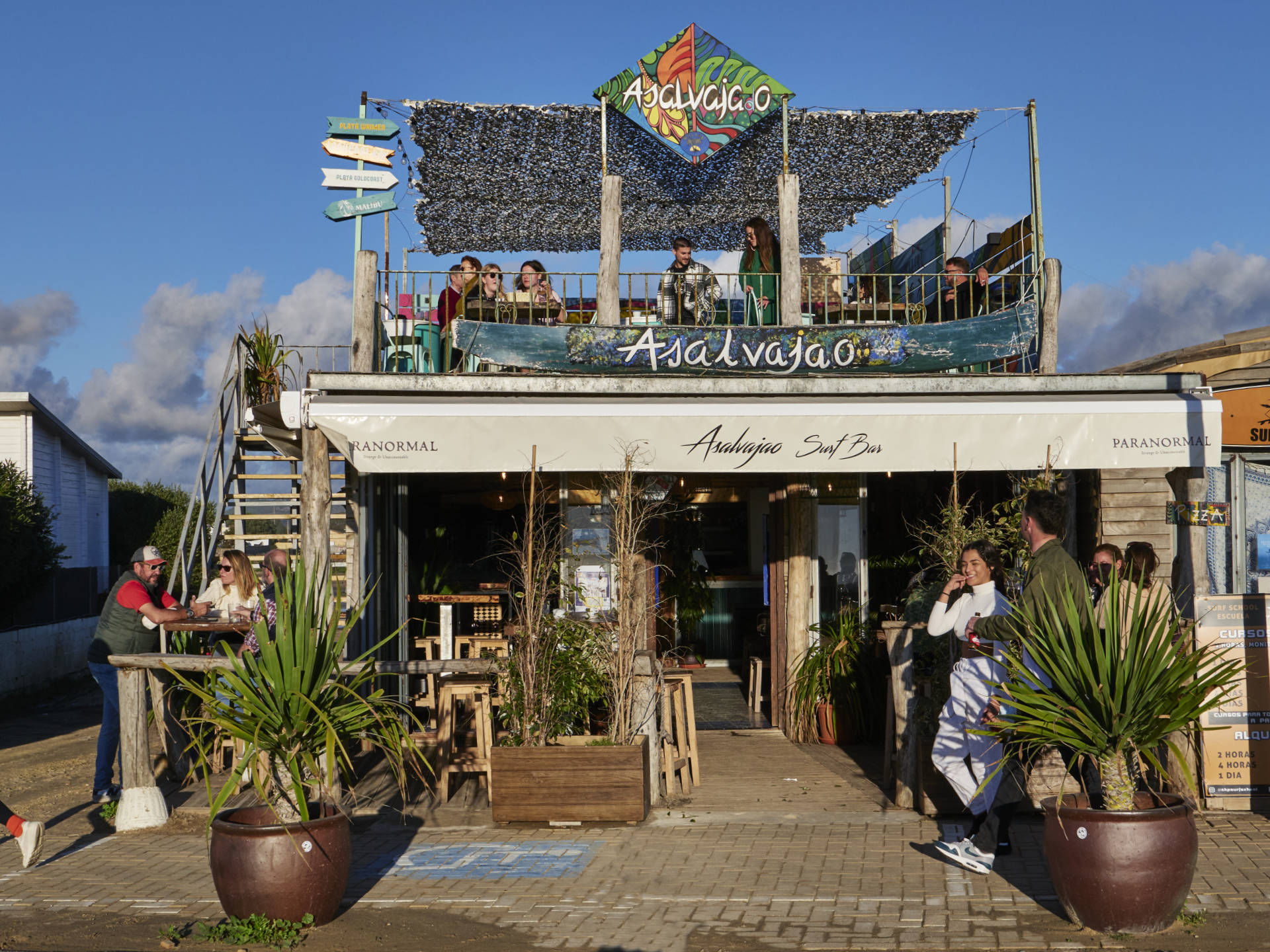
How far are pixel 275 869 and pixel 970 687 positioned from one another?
10.9ft

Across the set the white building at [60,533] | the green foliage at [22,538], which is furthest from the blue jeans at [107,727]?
the green foliage at [22,538]

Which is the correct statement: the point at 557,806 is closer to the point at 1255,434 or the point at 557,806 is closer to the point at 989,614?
the point at 989,614

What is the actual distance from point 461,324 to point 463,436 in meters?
1.47

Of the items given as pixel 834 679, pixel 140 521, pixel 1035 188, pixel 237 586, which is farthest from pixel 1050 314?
pixel 140 521

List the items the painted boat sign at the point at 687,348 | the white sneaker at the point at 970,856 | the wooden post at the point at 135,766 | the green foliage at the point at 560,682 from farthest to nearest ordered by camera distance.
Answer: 1. the painted boat sign at the point at 687,348
2. the wooden post at the point at 135,766
3. the green foliage at the point at 560,682
4. the white sneaker at the point at 970,856

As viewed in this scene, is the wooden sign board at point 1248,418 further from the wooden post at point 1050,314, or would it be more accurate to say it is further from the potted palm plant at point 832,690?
the potted palm plant at point 832,690

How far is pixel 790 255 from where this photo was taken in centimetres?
888

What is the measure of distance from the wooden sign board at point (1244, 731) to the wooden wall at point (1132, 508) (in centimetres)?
239

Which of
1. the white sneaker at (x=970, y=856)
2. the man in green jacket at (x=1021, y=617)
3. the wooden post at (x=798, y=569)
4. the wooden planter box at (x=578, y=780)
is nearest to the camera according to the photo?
the man in green jacket at (x=1021, y=617)

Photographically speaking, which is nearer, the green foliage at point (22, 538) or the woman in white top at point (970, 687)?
the woman in white top at point (970, 687)

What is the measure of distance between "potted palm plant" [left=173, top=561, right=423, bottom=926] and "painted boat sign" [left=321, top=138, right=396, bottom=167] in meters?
5.05

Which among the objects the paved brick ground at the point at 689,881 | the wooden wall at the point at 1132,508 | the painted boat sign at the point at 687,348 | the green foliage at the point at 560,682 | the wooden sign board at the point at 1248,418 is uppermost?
the painted boat sign at the point at 687,348

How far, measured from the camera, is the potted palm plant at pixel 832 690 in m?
8.59

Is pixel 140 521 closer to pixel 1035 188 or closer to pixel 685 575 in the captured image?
pixel 685 575
